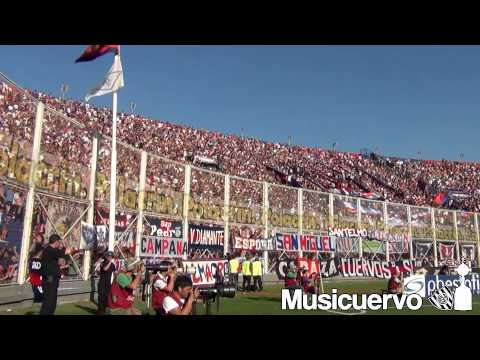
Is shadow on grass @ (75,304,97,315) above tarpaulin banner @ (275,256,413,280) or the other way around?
the other way around

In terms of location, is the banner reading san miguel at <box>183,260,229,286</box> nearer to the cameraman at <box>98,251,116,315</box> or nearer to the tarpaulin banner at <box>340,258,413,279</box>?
the cameraman at <box>98,251,116,315</box>

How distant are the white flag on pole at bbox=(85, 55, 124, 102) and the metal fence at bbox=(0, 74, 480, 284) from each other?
5.60ft

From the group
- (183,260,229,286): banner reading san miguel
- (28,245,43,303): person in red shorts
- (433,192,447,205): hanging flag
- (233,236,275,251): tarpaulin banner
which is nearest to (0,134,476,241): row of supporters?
(233,236,275,251): tarpaulin banner

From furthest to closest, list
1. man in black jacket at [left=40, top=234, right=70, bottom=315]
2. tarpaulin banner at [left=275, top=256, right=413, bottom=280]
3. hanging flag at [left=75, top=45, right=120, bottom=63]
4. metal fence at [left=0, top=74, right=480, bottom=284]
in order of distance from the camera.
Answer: tarpaulin banner at [left=275, top=256, right=413, bottom=280], hanging flag at [left=75, top=45, right=120, bottom=63], metal fence at [left=0, top=74, right=480, bottom=284], man in black jacket at [left=40, top=234, right=70, bottom=315]

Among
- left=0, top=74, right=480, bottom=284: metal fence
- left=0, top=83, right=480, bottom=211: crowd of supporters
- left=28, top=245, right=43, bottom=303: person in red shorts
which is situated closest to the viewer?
left=0, top=74, right=480, bottom=284: metal fence

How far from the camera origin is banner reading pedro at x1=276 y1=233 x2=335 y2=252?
27.4 metres

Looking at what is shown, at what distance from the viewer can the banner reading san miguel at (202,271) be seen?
13656mm

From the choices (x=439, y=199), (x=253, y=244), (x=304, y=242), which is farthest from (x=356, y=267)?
(x=439, y=199)

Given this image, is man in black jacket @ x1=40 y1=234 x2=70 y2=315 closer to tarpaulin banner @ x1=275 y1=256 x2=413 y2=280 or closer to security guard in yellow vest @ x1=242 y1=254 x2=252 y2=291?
security guard in yellow vest @ x1=242 y1=254 x2=252 y2=291

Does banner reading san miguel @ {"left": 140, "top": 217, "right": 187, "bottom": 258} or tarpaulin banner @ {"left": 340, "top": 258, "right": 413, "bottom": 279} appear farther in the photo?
tarpaulin banner @ {"left": 340, "top": 258, "right": 413, "bottom": 279}

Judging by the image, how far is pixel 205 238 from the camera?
74.0 ft

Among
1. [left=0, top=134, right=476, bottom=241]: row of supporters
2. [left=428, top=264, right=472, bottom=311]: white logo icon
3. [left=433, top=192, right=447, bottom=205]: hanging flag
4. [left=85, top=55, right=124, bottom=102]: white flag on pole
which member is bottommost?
[left=428, top=264, right=472, bottom=311]: white logo icon

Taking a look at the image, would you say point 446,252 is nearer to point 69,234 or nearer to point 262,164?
point 262,164
